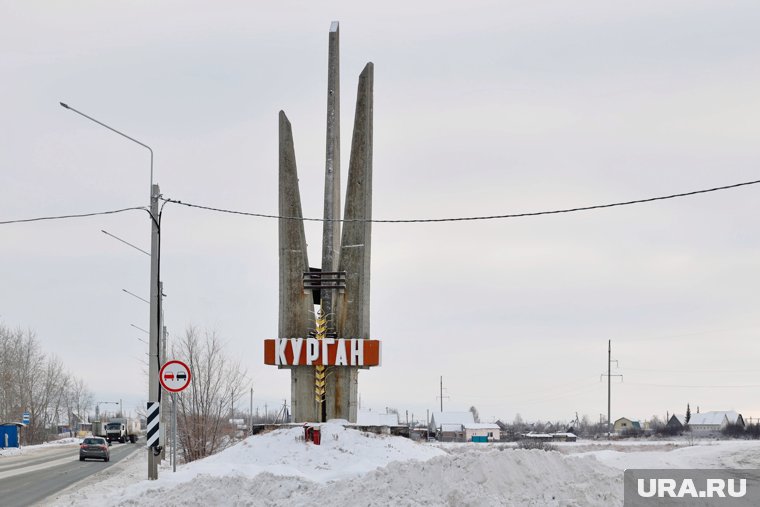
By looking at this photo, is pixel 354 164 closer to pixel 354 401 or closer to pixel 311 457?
pixel 354 401

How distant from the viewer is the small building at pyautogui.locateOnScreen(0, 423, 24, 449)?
77.9 m

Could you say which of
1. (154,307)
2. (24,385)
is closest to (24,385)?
(24,385)

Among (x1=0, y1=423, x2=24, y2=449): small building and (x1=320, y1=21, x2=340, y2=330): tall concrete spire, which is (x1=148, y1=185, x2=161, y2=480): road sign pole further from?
(x1=0, y1=423, x2=24, y2=449): small building

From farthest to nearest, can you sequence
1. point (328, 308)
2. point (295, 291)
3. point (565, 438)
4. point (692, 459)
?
point (565, 438)
point (295, 291)
point (328, 308)
point (692, 459)

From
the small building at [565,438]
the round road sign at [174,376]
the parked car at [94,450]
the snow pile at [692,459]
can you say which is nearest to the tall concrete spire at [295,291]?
the snow pile at [692,459]

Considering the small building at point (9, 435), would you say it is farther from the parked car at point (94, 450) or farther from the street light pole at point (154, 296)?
the street light pole at point (154, 296)

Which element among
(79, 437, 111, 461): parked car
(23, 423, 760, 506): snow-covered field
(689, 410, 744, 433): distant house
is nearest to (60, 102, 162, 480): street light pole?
(23, 423, 760, 506): snow-covered field

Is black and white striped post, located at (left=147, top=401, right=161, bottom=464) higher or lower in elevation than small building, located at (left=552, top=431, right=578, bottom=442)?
higher

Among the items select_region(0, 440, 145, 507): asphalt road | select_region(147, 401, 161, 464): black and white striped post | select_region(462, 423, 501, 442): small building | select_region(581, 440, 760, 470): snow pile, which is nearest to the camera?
select_region(147, 401, 161, 464): black and white striped post

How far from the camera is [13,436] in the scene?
79.3 meters

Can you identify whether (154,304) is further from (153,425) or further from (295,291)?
(295,291)

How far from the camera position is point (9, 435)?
3105 inches

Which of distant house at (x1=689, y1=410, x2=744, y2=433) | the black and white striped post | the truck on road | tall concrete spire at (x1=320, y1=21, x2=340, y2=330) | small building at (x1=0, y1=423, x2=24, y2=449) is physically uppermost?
tall concrete spire at (x1=320, y1=21, x2=340, y2=330)

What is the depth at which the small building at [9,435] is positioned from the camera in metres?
77.9
